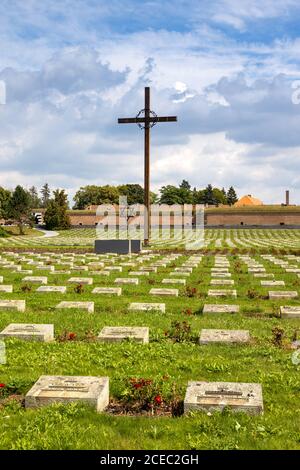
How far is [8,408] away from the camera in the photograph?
5.30m

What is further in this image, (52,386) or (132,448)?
(52,386)

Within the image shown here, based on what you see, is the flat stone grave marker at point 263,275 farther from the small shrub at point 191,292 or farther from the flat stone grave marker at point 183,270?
the small shrub at point 191,292

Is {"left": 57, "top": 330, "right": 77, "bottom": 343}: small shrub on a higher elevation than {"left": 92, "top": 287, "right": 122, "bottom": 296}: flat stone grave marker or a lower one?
lower

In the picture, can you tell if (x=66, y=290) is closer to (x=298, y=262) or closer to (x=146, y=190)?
(x=298, y=262)

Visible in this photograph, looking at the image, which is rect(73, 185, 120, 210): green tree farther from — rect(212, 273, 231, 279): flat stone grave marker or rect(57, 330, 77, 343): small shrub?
rect(57, 330, 77, 343): small shrub

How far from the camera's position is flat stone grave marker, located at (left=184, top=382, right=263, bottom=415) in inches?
199

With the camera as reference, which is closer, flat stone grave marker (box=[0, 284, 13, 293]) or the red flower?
the red flower

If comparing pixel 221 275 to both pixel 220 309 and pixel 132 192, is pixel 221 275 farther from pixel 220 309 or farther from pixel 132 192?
pixel 132 192

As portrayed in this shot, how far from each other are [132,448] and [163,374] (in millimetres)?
2025

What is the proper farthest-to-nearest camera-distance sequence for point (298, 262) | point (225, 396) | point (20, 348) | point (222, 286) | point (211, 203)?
1. point (211, 203)
2. point (298, 262)
3. point (222, 286)
4. point (20, 348)
5. point (225, 396)

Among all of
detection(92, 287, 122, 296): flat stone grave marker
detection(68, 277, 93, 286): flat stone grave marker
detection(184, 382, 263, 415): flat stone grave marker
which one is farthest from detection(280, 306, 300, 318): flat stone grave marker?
detection(68, 277, 93, 286): flat stone grave marker

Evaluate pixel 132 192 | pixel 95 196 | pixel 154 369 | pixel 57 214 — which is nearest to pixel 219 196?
pixel 132 192

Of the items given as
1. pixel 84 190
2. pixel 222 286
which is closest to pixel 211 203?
pixel 84 190

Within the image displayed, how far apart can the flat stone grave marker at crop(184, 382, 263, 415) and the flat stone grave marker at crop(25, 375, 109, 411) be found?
0.78 meters
